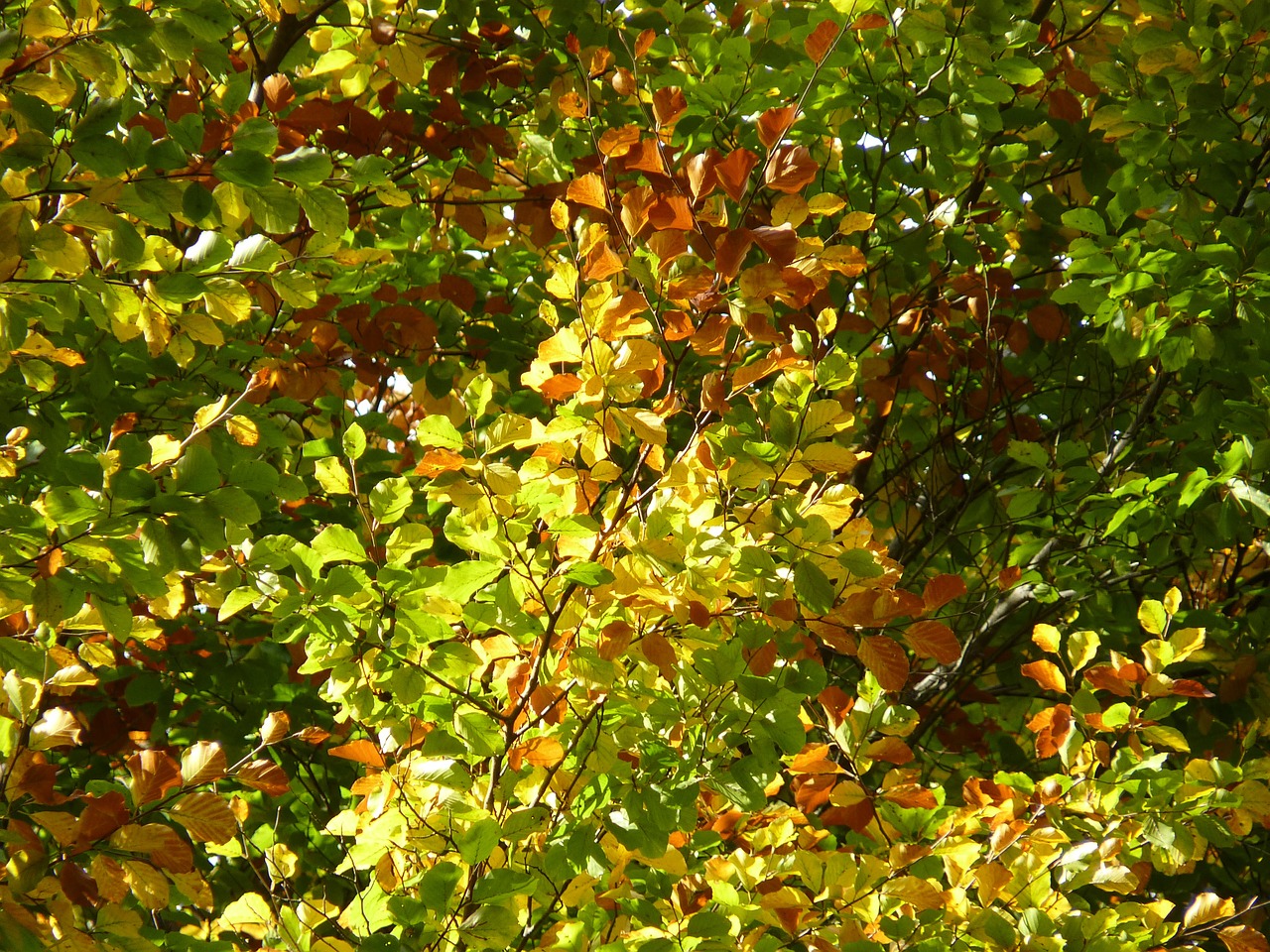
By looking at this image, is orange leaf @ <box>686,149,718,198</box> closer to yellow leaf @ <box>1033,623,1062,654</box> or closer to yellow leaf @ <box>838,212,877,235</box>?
yellow leaf @ <box>838,212,877,235</box>

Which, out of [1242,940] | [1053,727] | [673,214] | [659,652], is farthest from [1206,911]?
[673,214]

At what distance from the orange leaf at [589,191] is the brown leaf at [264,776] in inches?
42.9

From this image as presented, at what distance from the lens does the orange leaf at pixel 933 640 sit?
1654mm

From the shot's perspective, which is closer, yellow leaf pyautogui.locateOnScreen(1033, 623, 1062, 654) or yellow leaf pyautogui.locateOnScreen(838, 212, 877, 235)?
yellow leaf pyautogui.locateOnScreen(838, 212, 877, 235)

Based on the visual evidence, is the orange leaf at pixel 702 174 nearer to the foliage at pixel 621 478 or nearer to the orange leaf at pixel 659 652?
the foliage at pixel 621 478

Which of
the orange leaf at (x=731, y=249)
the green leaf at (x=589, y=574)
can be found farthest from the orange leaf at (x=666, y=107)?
the green leaf at (x=589, y=574)

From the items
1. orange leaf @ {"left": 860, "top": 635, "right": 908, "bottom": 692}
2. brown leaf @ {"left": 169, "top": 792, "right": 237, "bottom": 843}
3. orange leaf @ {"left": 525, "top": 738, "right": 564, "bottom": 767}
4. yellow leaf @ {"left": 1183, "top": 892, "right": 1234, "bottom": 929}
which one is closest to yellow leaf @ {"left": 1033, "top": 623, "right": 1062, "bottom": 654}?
yellow leaf @ {"left": 1183, "top": 892, "right": 1234, "bottom": 929}

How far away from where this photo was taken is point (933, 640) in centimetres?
167

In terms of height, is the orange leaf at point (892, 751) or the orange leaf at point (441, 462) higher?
the orange leaf at point (441, 462)

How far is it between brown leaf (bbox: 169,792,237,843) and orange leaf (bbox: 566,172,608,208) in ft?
3.62

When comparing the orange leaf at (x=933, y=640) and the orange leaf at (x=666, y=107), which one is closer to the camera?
the orange leaf at (x=933, y=640)

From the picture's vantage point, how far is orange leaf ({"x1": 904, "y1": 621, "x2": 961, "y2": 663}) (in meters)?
1.65

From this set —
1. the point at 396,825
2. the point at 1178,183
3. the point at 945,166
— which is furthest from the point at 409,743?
the point at 1178,183

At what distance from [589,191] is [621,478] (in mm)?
933
